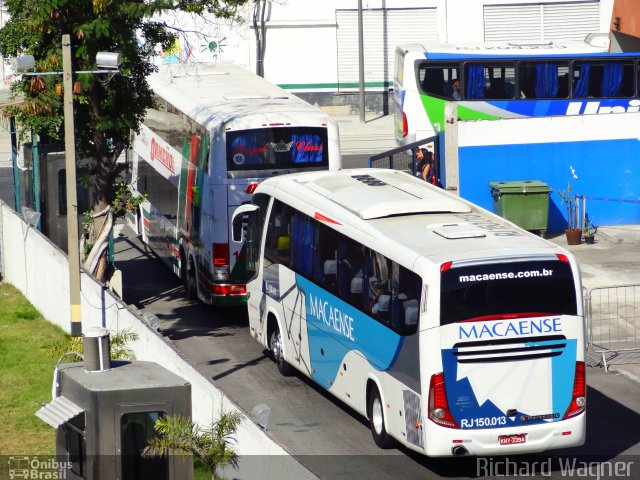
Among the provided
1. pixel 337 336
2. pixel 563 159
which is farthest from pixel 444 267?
pixel 563 159

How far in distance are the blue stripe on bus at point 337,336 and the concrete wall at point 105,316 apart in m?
2.27

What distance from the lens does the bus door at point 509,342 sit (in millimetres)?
12539

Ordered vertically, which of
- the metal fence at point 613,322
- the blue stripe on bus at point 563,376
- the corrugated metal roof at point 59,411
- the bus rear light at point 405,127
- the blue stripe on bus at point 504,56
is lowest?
the metal fence at point 613,322

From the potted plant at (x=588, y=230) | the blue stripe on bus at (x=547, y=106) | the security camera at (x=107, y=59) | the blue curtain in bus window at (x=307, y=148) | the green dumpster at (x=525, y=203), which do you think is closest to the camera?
the security camera at (x=107, y=59)

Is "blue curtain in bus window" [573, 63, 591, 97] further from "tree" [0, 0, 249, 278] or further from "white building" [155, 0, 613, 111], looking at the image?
"white building" [155, 0, 613, 111]

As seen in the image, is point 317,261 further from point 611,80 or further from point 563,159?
point 611,80

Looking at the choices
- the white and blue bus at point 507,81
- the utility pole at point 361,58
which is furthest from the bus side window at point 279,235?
the utility pole at point 361,58

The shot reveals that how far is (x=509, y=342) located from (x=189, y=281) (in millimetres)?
10054

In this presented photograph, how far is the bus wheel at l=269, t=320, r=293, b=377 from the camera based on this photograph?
680 inches

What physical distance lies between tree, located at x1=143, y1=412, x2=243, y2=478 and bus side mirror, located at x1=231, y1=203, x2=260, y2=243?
7616 millimetres

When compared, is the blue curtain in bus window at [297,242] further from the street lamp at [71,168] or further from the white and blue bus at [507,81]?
the white and blue bus at [507,81]

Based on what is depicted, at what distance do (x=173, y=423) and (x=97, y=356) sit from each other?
1.34 metres

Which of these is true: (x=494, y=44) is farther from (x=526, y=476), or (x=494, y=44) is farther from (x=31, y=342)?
(x=526, y=476)

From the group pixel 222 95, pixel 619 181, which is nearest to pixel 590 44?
pixel 619 181
